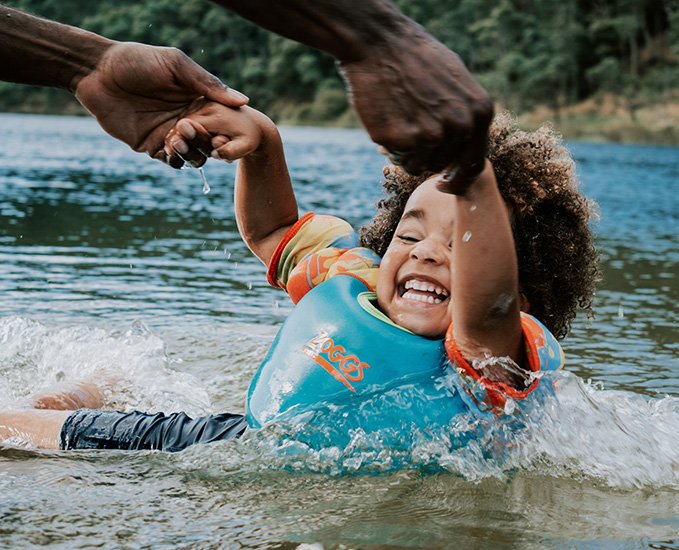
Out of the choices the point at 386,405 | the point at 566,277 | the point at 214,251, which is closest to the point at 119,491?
the point at 386,405

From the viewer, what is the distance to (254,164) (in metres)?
3.33

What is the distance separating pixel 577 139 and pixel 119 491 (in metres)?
50.0

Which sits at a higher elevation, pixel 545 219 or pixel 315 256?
pixel 545 219

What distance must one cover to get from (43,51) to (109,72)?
22 centimetres

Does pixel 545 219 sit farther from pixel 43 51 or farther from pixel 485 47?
pixel 485 47

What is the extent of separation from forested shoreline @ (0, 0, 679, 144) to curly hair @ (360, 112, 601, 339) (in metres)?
45.3

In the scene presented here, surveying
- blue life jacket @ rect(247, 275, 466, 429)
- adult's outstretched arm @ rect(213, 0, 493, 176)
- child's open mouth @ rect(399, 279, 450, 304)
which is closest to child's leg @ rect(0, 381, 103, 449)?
blue life jacket @ rect(247, 275, 466, 429)

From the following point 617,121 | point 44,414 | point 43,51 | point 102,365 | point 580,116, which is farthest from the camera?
point 580,116

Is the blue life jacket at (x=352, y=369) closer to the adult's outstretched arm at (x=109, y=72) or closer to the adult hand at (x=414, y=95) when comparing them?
the adult's outstretched arm at (x=109, y=72)

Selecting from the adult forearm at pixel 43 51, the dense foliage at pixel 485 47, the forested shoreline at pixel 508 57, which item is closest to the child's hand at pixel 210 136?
the adult forearm at pixel 43 51

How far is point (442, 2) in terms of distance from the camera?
69812mm

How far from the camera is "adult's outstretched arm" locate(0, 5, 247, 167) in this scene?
8.89ft

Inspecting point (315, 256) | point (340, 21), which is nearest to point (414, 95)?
point (340, 21)

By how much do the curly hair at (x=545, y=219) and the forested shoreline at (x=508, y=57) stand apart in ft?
149
